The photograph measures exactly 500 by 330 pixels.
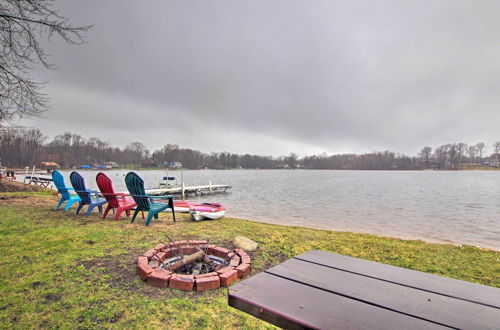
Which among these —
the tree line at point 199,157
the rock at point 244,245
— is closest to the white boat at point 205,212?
the rock at point 244,245

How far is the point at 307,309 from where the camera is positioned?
1.10m

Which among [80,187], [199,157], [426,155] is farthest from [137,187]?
[426,155]

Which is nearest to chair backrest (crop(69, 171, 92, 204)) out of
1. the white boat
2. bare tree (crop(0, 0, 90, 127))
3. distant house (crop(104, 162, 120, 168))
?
bare tree (crop(0, 0, 90, 127))

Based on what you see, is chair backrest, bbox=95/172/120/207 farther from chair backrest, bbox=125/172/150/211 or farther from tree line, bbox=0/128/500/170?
tree line, bbox=0/128/500/170

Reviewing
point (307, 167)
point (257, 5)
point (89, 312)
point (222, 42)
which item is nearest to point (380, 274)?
point (89, 312)

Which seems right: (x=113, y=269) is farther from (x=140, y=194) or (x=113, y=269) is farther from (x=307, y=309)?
(x=307, y=309)

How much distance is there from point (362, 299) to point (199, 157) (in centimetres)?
10528

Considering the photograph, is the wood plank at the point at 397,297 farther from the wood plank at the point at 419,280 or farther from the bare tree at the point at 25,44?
the bare tree at the point at 25,44

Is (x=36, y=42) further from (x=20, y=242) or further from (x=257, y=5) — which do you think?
(x=257, y=5)

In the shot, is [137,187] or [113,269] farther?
[137,187]

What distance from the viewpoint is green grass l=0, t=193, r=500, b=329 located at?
2.27 meters

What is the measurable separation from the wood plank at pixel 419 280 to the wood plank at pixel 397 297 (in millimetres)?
64

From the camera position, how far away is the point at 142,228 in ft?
18.9

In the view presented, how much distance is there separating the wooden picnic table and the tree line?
6856cm
